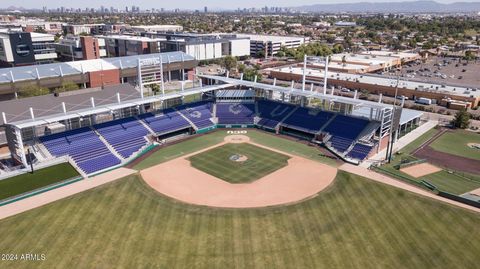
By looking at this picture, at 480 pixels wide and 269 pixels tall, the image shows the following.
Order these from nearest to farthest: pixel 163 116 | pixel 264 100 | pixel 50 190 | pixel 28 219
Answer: pixel 28 219 < pixel 50 190 < pixel 163 116 < pixel 264 100

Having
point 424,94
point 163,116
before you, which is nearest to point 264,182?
point 163,116

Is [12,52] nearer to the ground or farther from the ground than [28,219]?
farther from the ground

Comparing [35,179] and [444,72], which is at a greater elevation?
[444,72]

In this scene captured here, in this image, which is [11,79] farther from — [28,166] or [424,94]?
[424,94]

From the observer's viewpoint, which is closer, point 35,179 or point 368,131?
point 35,179

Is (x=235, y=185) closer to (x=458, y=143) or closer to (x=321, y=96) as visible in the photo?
(x=321, y=96)

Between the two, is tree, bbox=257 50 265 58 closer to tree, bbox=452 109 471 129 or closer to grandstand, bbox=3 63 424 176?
grandstand, bbox=3 63 424 176

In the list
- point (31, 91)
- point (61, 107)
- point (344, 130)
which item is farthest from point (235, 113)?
point (31, 91)

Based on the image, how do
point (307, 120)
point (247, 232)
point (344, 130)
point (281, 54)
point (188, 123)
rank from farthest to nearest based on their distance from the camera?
point (281, 54) < point (188, 123) < point (307, 120) < point (344, 130) < point (247, 232)

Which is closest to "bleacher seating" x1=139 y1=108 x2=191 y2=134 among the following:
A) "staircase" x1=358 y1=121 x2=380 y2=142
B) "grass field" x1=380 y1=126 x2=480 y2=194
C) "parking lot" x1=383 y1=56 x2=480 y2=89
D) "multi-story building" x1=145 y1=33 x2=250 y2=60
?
"staircase" x1=358 y1=121 x2=380 y2=142
